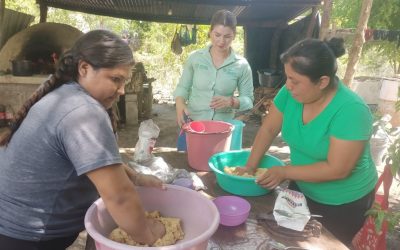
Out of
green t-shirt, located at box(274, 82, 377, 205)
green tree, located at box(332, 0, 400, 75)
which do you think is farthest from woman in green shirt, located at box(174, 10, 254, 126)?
green tree, located at box(332, 0, 400, 75)

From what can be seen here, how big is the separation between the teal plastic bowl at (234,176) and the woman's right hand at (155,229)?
1.75 feet

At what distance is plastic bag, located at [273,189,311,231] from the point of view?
→ 4.72 ft

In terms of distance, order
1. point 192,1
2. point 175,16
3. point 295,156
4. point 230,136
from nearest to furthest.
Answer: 1. point 295,156
2. point 230,136
3. point 192,1
4. point 175,16

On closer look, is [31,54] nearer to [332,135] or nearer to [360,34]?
[360,34]

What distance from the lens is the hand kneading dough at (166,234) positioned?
4.10ft

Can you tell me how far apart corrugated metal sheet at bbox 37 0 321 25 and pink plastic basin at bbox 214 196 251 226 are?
3.97m

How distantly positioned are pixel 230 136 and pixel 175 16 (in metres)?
5.14

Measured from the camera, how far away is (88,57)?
122 cm

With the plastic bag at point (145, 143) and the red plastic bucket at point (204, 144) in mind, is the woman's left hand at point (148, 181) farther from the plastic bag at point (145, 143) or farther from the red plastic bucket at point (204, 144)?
the red plastic bucket at point (204, 144)

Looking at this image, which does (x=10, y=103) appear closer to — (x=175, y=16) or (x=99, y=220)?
(x=175, y=16)

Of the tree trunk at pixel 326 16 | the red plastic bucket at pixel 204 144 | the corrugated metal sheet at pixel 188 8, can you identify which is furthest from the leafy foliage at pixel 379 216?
the corrugated metal sheet at pixel 188 8

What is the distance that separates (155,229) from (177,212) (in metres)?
0.22

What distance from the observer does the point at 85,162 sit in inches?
42.6

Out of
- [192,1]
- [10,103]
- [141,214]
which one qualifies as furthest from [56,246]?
[10,103]
